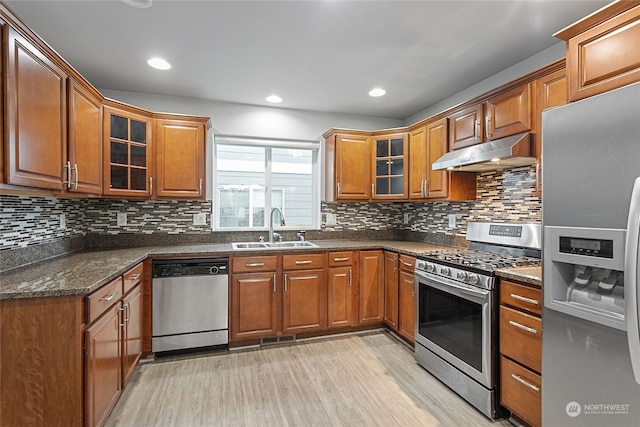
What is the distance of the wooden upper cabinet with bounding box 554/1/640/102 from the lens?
1307 mm

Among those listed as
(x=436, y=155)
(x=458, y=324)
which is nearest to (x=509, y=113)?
(x=436, y=155)

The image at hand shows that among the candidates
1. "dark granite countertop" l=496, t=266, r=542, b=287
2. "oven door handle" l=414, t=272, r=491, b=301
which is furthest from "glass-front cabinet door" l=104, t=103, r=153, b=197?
"dark granite countertop" l=496, t=266, r=542, b=287

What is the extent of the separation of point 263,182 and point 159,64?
5.18 feet

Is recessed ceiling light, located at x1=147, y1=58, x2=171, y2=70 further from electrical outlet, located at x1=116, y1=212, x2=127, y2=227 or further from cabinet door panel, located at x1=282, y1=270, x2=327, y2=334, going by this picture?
cabinet door panel, located at x1=282, y1=270, x2=327, y2=334

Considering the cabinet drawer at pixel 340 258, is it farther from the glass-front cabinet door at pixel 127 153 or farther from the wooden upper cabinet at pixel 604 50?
the wooden upper cabinet at pixel 604 50

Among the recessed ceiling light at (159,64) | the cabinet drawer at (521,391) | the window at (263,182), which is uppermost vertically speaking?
the recessed ceiling light at (159,64)

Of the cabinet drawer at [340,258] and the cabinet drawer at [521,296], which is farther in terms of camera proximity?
the cabinet drawer at [340,258]

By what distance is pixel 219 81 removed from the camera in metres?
2.85

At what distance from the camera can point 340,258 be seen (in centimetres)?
313

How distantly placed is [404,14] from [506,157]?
1.15m

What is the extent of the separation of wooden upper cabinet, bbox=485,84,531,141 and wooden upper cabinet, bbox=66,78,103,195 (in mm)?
2982

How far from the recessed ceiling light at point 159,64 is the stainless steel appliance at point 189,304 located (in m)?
1.66

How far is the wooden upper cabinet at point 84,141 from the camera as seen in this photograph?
1.98 metres

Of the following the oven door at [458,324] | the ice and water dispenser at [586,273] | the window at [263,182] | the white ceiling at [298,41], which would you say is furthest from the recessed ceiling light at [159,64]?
the ice and water dispenser at [586,273]
